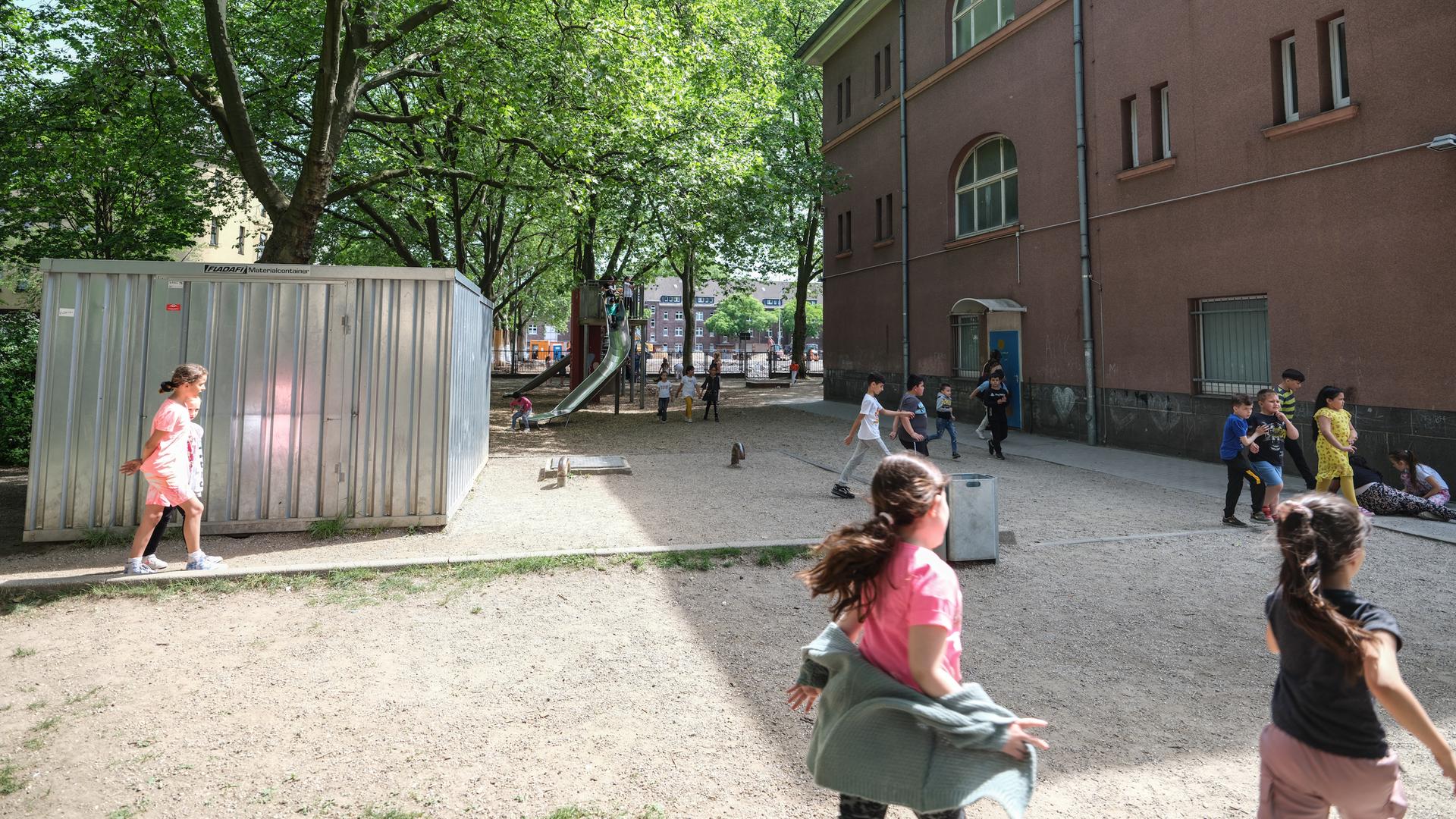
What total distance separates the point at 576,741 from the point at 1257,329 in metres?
12.5

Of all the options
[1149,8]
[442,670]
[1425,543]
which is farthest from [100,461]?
[1149,8]

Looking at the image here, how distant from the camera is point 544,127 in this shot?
523 inches

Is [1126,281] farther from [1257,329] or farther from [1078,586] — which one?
[1078,586]

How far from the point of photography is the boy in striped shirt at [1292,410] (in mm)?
9481

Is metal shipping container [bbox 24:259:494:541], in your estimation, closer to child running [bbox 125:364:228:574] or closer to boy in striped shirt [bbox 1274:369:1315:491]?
child running [bbox 125:364:228:574]

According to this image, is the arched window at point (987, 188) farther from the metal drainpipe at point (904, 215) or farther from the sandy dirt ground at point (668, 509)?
the sandy dirt ground at point (668, 509)

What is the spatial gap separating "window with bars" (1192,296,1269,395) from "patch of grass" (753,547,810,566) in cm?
887

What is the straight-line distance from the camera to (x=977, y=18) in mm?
18812

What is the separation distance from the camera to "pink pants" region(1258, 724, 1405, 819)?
2084mm

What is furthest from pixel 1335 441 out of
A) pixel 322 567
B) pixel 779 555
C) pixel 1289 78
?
pixel 322 567

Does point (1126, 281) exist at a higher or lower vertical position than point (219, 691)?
higher

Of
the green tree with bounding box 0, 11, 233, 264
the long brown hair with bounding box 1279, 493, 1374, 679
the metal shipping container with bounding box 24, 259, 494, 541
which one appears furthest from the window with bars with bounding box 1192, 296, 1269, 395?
the green tree with bounding box 0, 11, 233, 264

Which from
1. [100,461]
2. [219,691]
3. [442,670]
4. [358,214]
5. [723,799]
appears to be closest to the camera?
[723,799]

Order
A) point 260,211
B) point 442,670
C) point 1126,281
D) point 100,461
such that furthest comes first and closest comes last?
point 260,211 < point 1126,281 < point 100,461 < point 442,670
